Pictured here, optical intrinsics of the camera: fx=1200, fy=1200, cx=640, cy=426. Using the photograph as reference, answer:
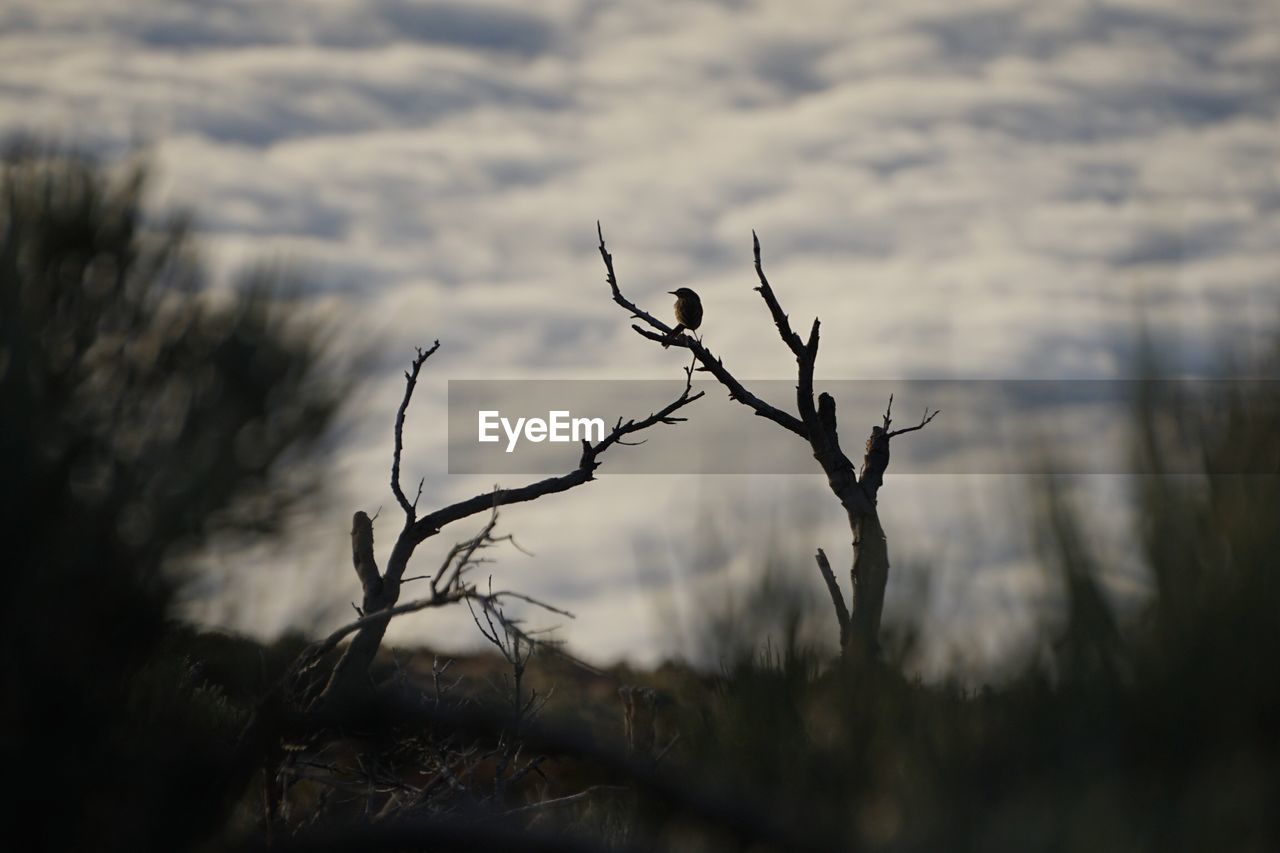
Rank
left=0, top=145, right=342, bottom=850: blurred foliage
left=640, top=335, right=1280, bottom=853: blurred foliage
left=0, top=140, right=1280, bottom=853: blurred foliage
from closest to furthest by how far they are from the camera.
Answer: left=640, top=335, right=1280, bottom=853: blurred foliage < left=0, top=140, right=1280, bottom=853: blurred foliage < left=0, top=145, right=342, bottom=850: blurred foliage

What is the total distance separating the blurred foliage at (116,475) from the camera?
368 cm

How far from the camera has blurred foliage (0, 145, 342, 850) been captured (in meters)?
3.68

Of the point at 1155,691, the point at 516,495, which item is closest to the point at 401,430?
the point at 516,495

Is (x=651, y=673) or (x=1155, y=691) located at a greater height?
(x=1155, y=691)

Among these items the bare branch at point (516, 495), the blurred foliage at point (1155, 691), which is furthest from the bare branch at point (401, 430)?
the blurred foliage at point (1155, 691)

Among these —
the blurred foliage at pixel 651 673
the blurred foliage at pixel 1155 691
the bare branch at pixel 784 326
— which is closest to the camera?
the blurred foliage at pixel 1155 691

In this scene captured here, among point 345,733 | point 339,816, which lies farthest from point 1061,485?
point 339,816

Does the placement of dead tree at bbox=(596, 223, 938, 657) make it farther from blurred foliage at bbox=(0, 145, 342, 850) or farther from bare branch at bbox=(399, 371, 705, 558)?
blurred foliage at bbox=(0, 145, 342, 850)

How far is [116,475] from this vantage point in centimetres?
388

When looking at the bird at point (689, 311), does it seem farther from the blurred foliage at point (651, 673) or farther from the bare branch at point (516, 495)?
the blurred foliage at point (651, 673)

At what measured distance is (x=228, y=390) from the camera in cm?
427

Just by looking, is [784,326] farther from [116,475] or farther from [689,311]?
[116,475]

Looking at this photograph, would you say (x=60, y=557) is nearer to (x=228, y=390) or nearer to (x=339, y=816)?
(x=228, y=390)

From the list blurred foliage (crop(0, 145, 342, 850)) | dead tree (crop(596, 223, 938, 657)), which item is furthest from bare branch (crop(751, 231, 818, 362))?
blurred foliage (crop(0, 145, 342, 850))
